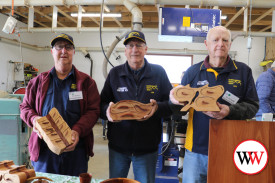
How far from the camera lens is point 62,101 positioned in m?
1.36

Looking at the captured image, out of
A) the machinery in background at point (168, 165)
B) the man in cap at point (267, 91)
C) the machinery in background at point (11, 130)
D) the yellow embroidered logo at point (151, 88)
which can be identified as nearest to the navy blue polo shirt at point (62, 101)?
the yellow embroidered logo at point (151, 88)

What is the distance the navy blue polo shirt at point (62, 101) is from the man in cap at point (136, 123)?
0.20 meters

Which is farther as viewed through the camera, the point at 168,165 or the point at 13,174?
the point at 168,165

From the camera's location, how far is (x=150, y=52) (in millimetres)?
7312

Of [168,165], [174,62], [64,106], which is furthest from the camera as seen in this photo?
[174,62]

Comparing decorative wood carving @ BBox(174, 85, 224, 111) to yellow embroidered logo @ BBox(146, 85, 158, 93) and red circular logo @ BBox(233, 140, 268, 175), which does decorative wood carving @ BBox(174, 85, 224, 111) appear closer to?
red circular logo @ BBox(233, 140, 268, 175)

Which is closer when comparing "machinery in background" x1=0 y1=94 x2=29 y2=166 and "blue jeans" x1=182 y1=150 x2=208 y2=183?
"blue jeans" x1=182 y1=150 x2=208 y2=183

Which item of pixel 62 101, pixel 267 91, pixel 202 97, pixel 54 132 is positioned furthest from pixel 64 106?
pixel 267 91

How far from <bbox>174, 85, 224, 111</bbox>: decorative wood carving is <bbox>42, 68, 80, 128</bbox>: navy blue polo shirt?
27.9 inches

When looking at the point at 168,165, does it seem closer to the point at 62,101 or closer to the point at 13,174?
the point at 62,101

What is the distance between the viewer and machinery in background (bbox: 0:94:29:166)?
222cm

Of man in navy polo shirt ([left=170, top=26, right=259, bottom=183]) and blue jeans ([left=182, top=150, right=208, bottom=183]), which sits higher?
man in navy polo shirt ([left=170, top=26, right=259, bottom=183])

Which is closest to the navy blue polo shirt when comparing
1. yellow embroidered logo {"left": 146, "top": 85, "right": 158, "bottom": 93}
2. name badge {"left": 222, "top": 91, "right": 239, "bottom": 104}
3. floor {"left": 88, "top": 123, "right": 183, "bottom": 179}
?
yellow embroidered logo {"left": 146, "top": 85, "right": 158, "bottom": 93}

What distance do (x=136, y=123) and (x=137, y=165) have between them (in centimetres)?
29
